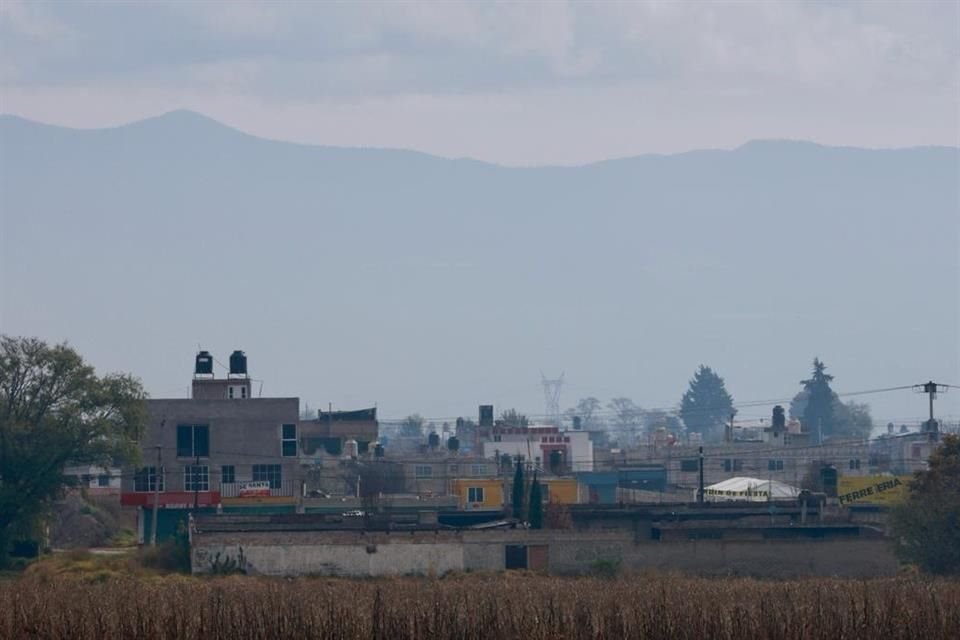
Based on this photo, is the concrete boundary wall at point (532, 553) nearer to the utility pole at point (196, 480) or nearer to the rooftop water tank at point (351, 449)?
the utility pole at point (196, 480)

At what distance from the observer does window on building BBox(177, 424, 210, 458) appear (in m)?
100

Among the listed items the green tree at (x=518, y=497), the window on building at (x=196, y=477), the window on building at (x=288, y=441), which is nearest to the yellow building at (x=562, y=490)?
the window on building at (x=288, y=441)

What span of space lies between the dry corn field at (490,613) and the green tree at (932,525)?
17525 millimetres

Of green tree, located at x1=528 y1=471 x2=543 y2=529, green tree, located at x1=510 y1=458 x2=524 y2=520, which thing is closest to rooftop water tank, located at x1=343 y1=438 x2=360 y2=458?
green tree, located at x1=510 y1=458 x2=524 y2=520

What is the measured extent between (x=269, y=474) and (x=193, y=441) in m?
4.19

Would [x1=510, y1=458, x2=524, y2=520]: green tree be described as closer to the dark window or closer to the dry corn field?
the dark window

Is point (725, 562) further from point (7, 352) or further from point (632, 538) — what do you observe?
point (7, 352)

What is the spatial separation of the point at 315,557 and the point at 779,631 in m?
30.0

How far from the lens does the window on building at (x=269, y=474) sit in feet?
329

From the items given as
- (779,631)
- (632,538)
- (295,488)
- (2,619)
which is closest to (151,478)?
(295,488)

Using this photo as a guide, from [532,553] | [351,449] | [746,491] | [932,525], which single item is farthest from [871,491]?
[351,449]

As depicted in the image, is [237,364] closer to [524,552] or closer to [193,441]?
[193,441]

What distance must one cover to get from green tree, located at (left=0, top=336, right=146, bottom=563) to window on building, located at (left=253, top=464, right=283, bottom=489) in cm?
818

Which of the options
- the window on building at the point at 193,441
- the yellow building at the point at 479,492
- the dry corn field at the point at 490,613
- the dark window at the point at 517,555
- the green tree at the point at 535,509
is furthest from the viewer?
the yellow building at the point at 479,492
